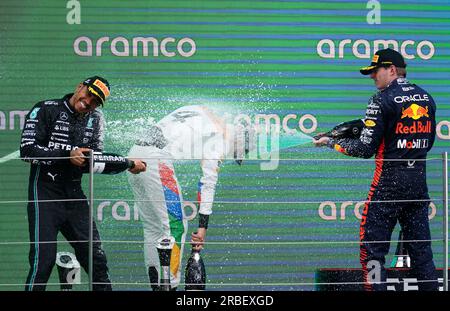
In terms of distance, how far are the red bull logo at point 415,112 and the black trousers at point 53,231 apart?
2.39 meters

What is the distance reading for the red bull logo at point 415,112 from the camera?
7.92 m

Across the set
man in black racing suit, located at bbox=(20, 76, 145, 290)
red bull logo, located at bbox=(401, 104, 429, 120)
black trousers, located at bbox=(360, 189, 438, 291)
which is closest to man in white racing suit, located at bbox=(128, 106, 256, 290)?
man in black racing suit, located at bbox=(20, 76, 145, 290)

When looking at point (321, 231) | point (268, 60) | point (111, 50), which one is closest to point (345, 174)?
point (321, 231)

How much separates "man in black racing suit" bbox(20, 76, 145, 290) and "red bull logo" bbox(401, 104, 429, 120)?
1958mm

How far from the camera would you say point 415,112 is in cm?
794

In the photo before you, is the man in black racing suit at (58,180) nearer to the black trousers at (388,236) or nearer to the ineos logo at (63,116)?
the ineos logo at (63,116)

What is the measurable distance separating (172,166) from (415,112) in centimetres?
246

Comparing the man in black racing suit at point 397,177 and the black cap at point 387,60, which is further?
the black cap at point 387,60

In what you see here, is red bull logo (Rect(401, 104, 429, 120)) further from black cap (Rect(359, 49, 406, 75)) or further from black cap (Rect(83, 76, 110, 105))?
black cap (Rect(83, 76, 110, 105))

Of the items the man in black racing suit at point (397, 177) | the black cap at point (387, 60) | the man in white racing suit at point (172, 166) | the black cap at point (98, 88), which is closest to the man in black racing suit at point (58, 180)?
the black cap at point (98, 88)

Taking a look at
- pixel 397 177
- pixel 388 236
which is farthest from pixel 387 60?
pixel 388 236

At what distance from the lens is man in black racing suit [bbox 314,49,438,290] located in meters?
7.86
